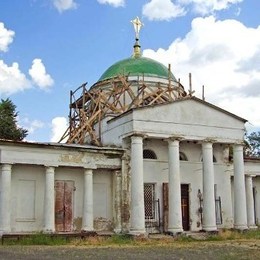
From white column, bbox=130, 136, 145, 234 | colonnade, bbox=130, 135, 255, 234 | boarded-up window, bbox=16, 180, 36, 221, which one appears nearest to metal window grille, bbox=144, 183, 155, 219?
colonnade, bbox=130, 135, 255, 234

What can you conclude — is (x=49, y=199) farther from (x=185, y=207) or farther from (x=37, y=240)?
(x=185, y=207)

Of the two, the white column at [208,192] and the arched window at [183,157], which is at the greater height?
the arched window at [183,157]

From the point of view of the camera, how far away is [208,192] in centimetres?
2172

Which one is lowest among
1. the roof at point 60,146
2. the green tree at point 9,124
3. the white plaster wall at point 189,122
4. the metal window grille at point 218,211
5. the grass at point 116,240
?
the grass at point 116,240

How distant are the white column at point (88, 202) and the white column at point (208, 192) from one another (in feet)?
18.0

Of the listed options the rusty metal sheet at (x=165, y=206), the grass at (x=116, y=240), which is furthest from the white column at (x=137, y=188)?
the rusty metal sheet at (x=165, y=206)

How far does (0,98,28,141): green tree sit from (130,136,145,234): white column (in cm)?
1510

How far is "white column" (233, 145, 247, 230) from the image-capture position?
22625 mm

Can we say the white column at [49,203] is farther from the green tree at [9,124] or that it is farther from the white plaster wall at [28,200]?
the green tree at [9,124]

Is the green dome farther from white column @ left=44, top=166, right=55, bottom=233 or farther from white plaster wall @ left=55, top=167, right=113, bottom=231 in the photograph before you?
white column @ left=44, top=166, right=55, bottom=233

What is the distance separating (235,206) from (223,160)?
9.35 feet

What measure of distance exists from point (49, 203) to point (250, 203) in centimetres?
1204

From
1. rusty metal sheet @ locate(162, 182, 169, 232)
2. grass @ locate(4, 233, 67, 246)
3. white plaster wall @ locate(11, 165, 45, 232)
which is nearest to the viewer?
grass @ locate(4, 233, 67, 246)

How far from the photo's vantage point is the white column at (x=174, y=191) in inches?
805
